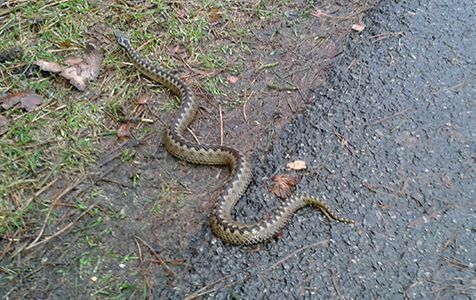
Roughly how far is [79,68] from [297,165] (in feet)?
7.97

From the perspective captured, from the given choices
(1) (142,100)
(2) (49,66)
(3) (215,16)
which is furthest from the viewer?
Answer: (3) (215,16)

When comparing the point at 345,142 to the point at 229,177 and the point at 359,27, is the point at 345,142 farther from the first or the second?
the point at 359,27

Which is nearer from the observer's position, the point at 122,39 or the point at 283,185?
the point at 283,185

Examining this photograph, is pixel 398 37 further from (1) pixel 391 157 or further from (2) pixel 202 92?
(2) pixel 202 92

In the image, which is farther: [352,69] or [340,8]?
[340,8]

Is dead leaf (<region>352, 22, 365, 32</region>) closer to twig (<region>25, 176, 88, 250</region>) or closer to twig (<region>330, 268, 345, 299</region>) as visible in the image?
twig (<region>330, 268, 345, 299</region>)

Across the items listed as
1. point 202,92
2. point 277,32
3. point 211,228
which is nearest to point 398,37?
point 277,32

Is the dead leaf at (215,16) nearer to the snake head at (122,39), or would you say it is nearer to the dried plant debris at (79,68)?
the snake head at (122,39)

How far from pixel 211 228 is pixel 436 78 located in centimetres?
259

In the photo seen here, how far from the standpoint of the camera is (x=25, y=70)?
5.70 m

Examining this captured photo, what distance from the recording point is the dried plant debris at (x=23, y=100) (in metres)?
5.37

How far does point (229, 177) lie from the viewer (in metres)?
4.73

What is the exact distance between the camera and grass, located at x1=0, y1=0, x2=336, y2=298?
440cm

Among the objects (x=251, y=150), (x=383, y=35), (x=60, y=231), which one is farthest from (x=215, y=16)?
(x=60, y=231)
